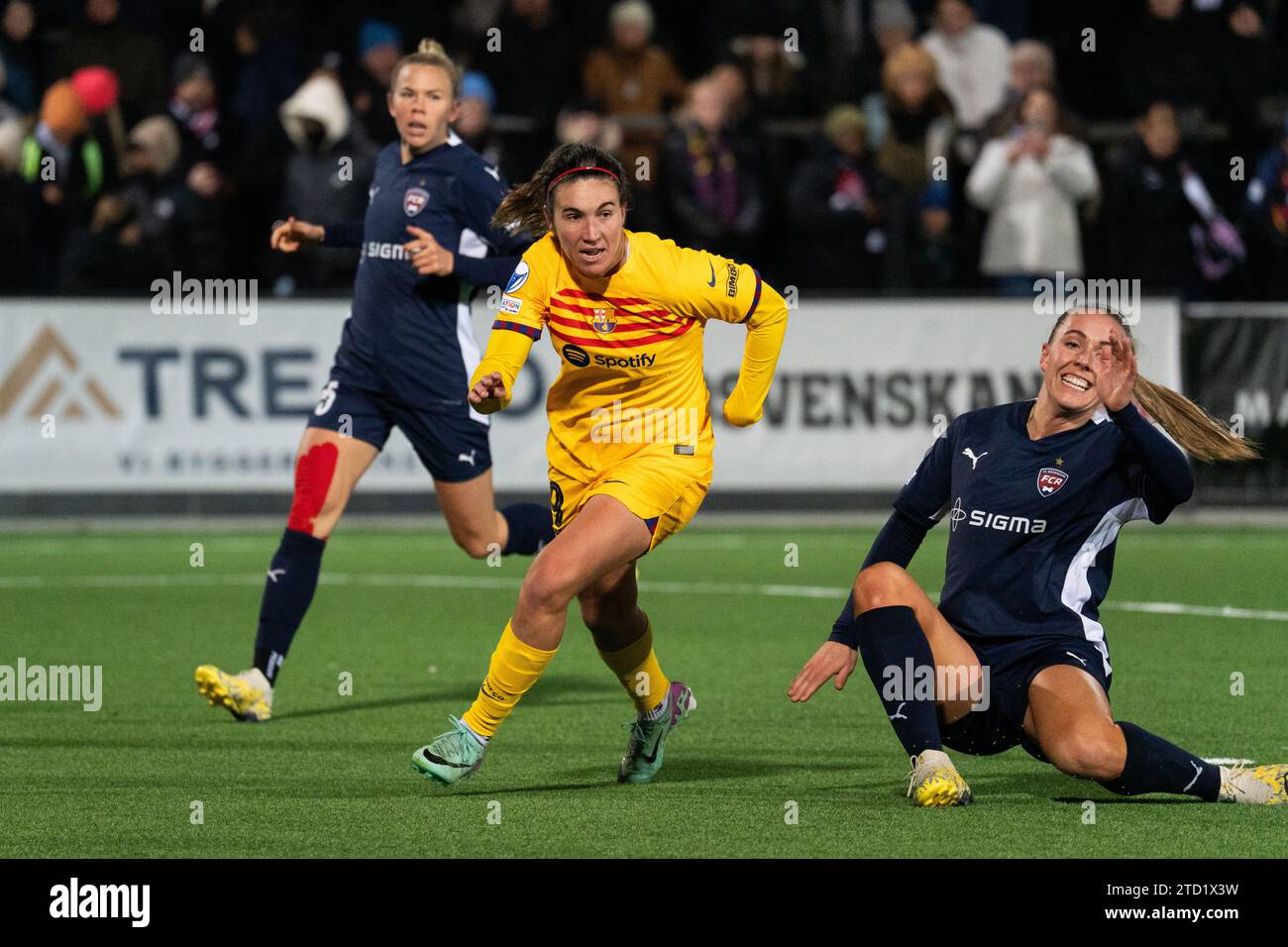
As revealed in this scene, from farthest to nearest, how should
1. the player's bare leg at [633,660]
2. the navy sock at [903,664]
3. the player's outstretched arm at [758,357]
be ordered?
the player's outstretched arm at [758,357] → the player's bare leg at [633,660] → the navy sock at [903,664]

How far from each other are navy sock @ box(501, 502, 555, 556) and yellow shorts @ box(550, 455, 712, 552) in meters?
2.22

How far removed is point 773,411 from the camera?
16.2m

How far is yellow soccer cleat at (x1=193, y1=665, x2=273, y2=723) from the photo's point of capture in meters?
8.40

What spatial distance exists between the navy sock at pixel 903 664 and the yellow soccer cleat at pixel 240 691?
2835 mm

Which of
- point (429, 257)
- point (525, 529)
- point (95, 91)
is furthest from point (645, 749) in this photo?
point (95, 91)

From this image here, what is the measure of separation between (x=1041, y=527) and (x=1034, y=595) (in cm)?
21

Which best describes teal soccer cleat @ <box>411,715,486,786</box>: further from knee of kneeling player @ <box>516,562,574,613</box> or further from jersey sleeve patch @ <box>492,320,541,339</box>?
jersey sleeve patch @ <box>492,320,541,339</box>

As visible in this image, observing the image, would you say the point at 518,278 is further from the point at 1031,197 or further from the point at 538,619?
the point at 1031,197

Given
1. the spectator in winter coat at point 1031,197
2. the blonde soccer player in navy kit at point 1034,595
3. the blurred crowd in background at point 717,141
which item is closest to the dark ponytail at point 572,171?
the blonde soccer player in navy kit at point 1034,595

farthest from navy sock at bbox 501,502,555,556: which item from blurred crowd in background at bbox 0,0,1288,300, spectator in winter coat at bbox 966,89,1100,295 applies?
A: spectator in winter coat at bbox 966,89,1100,295

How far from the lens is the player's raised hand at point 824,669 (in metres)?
6.60

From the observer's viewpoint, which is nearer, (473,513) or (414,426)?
(414,426)

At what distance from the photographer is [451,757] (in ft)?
22.6

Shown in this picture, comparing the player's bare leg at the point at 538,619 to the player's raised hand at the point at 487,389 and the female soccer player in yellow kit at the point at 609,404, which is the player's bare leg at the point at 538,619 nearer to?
the female soccer player in yellow kit at the point at 609,404
